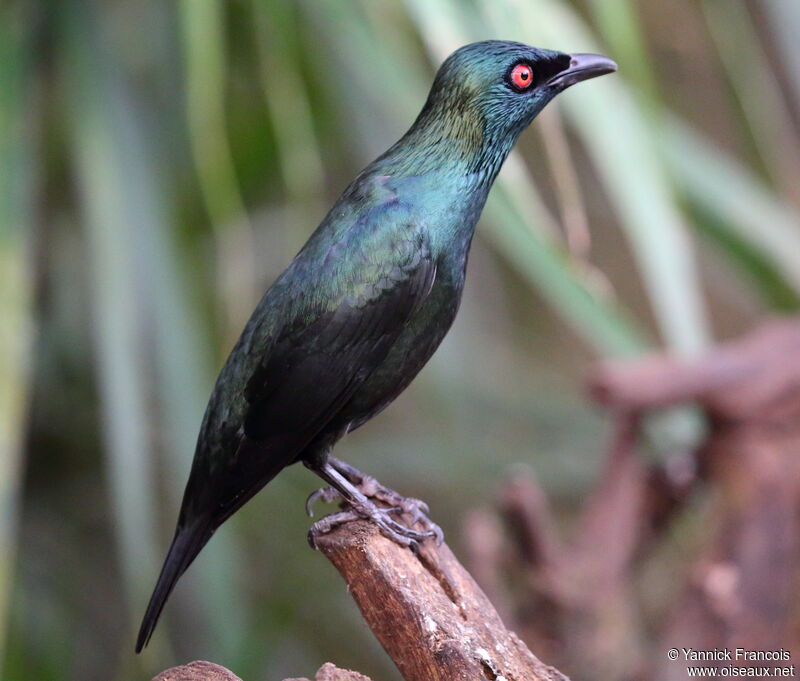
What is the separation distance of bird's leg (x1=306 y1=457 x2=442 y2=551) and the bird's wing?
0.12 metres

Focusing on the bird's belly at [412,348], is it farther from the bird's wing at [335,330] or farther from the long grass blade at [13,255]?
the long grass blade at [13,255]

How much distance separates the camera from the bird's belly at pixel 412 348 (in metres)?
1.91

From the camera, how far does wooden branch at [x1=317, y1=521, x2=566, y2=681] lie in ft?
5.04

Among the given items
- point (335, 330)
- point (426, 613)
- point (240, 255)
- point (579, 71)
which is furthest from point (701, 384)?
point (240, 255)

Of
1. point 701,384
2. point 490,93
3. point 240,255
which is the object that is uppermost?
point 490,93

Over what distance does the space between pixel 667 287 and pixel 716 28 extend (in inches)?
48.4

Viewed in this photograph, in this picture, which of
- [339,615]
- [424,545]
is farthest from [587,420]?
[424,545]

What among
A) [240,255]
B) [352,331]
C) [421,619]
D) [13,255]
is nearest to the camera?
[421,619]

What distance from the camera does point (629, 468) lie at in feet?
9.29

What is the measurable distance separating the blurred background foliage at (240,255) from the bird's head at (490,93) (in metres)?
0.35

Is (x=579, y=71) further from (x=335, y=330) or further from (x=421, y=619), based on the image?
(x=421, y=619)

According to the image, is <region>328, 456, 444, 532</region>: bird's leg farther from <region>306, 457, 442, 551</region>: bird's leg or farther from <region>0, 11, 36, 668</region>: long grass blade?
<region>0, 11, 36, 668</region>: long grass blade

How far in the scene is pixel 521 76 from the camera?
2051mm

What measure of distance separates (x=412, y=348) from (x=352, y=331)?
0.37 ft
